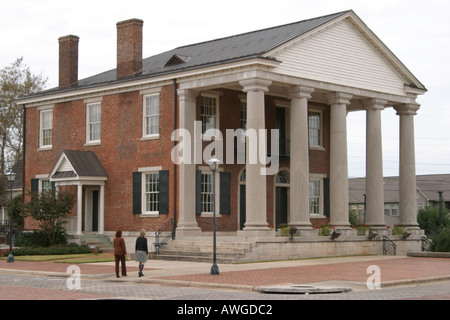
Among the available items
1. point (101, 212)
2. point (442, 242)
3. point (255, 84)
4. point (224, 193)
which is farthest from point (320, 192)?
point (101, 212)

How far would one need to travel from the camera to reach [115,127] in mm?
36906

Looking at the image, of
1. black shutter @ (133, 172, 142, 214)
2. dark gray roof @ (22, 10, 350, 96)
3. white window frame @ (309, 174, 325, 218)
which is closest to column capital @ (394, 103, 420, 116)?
white window frame @ (309, 174, 325, 218)

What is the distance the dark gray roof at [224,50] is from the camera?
3209cm

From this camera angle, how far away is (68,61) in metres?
41.6

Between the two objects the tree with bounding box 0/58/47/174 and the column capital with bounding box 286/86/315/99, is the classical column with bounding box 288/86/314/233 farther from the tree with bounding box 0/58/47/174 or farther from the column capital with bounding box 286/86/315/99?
the tree with bounding box 0/58/47/174

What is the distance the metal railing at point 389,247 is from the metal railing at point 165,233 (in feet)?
34.7

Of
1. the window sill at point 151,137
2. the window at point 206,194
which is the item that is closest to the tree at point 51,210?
the window sill at point 151,137

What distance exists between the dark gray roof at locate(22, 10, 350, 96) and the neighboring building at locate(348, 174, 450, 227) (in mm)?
41894

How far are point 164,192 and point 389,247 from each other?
11.5 meters

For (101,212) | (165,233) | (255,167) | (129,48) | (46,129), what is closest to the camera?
(255,167)

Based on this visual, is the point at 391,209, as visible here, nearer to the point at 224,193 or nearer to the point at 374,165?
the point at 374,165
